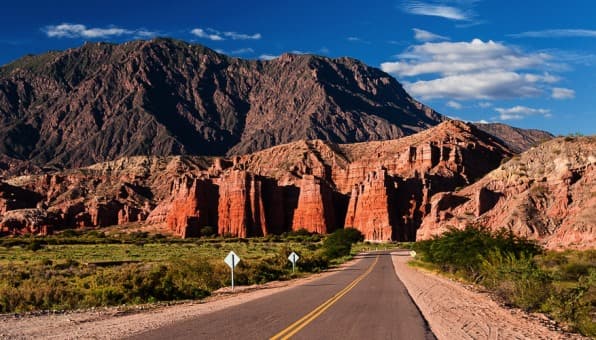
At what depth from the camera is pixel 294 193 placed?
154750mm

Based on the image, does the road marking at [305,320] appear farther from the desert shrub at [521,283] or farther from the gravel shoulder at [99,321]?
the desert shrub at [521,283]

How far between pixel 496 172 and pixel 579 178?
97.4 ft

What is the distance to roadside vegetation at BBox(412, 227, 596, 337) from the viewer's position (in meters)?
20.5

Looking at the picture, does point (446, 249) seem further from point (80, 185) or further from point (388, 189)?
point (80, 185)

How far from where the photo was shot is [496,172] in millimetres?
100938

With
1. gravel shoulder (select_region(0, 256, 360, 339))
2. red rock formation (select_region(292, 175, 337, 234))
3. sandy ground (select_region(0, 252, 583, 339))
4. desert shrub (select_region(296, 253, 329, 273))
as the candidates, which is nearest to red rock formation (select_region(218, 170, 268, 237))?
red rock formation (select_region(292, 175, 337, 234))

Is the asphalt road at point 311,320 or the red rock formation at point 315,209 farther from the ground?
the red rock formation at point 315,209

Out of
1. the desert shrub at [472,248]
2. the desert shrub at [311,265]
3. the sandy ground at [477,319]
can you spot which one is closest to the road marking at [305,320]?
the sandy ground at [477,319]

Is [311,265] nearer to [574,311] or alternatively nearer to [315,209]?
[574,311]

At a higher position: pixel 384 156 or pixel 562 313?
pixel 384 156

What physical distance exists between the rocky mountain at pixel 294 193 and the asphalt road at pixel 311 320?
117224 mm

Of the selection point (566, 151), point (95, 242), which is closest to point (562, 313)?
point (566, 151)

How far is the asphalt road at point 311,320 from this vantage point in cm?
1459

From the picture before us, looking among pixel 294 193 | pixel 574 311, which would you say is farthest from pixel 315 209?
pixel 574 311
